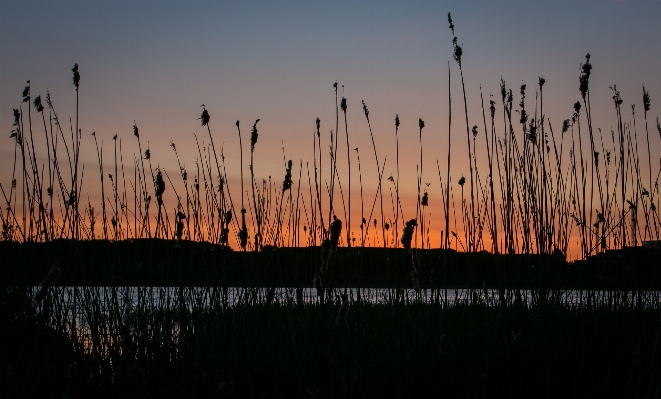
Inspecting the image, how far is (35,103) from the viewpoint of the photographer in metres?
2.67

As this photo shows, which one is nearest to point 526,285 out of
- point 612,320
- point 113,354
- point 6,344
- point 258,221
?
point 612,320

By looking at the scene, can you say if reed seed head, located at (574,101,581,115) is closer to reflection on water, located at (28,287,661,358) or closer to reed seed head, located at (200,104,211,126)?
reflection on water, located at (28,287,661,358)

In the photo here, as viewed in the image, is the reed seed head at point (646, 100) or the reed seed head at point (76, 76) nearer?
the reed seed head at point (76, 76)

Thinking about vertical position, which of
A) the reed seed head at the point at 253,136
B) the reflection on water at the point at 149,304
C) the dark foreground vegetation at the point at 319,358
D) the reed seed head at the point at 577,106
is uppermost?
the reed seed head at the point at 577,106

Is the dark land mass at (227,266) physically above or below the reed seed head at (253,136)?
below

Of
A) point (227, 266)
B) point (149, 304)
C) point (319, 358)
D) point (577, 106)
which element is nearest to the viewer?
point (319, 358)

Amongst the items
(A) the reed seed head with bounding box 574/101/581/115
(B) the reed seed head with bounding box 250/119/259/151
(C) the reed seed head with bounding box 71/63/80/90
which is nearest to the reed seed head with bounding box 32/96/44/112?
(C) the reed seed head with bounding box 71/63/80/90

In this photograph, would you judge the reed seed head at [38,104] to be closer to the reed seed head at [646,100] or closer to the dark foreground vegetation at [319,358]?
the dark foreground vegetation at [319,358]

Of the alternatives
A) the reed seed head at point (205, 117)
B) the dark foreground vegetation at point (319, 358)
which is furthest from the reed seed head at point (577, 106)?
the reed seed head at point (205, 117)

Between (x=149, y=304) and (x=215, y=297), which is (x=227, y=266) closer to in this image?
(x=215, y=297)

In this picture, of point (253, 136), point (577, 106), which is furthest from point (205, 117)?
point (577, 106)

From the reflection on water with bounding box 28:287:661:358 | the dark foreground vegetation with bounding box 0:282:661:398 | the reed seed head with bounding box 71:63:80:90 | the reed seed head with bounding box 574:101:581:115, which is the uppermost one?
the reed seed head with bounding box 574:101:581:115

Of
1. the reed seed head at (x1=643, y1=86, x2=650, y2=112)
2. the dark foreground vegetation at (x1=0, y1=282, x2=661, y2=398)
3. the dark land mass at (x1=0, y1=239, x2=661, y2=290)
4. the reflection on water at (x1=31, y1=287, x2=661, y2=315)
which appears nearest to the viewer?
the dark foreground vegetation at (x1=0, y1=282, x2=661, y2=398)

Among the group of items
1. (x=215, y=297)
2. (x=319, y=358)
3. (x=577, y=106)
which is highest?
(x=577, y=106)
